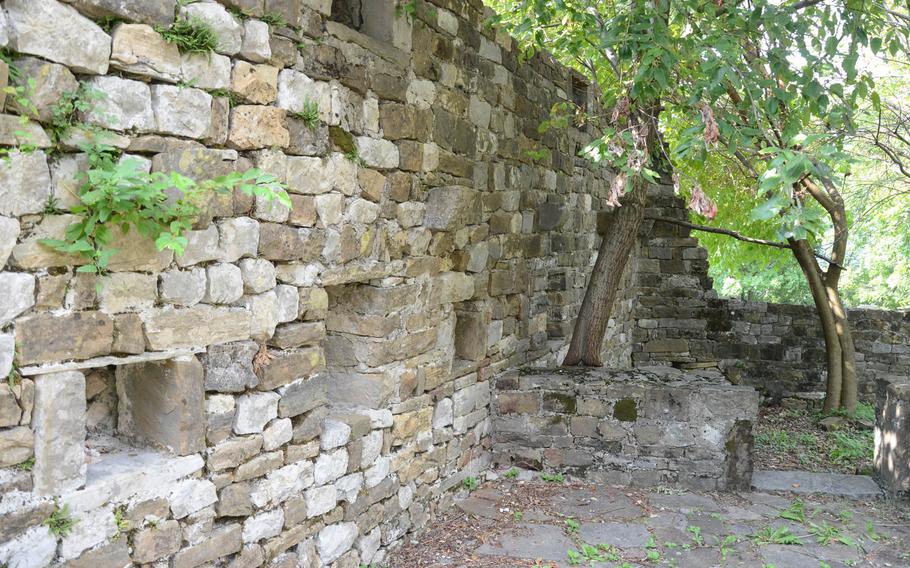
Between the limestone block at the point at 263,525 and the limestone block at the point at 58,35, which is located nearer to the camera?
the limestone block at the point at 58,35

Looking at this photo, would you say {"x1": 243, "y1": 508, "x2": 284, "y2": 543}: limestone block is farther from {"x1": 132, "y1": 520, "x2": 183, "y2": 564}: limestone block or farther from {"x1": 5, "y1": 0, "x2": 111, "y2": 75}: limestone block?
{"x1": 5, "y1": 0, "x2": 111, "y2": 75}: limestone block

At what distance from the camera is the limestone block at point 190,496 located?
2.75 metres

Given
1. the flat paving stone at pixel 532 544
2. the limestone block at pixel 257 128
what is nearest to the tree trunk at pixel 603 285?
the flat paving stone at pixel 532 544

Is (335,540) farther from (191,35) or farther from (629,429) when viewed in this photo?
(629,429)

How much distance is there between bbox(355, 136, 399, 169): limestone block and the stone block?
1.34m

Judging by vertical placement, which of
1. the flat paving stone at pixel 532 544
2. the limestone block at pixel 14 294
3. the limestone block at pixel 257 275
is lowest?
the flat paving stone at pixel 532 544

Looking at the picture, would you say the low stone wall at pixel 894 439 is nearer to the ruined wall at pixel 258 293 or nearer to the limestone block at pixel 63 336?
the ruined wall at pixel 258 293

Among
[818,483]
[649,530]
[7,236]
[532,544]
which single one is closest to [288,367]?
[7,236]

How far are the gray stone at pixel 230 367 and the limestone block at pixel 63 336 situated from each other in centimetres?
47

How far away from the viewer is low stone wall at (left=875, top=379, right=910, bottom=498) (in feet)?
17.5

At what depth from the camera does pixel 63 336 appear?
2.31 m

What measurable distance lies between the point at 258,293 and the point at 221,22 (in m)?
1.02

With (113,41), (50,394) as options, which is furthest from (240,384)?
(113,41)

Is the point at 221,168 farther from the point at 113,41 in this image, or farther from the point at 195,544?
the point at 195,544
